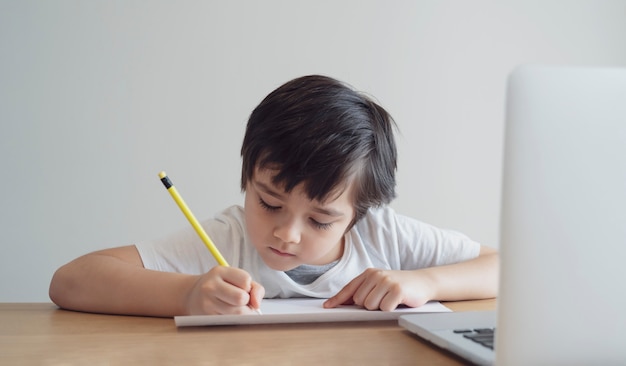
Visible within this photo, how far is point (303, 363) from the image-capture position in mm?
604

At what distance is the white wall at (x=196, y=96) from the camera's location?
2.15m

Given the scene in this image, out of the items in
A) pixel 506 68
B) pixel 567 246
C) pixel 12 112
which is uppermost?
pixel 506 68

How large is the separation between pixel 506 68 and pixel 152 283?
1832mm

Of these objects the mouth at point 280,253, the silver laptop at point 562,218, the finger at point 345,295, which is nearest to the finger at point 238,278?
the finger at point 345,295

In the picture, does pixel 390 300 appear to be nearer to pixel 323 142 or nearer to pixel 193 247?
pixel 323 142

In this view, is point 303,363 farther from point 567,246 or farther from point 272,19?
point 272,19

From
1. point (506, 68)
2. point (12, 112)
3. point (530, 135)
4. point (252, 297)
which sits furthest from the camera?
point (506, 68)

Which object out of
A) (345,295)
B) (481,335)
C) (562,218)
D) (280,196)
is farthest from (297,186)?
(562,218)

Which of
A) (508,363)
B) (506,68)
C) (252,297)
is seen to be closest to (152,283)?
(252,297)

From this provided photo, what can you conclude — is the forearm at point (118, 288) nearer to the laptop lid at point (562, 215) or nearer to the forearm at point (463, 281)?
the forearm at point (463, 281)

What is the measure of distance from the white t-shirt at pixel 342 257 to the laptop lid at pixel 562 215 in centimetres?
73

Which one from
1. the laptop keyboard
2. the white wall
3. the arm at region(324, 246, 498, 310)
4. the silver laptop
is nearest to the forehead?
the arm at region(324, 246, 498, 310)

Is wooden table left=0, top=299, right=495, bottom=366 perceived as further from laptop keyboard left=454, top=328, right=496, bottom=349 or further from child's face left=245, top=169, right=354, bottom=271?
child's face left=245, top=169, right=354, bottom=271

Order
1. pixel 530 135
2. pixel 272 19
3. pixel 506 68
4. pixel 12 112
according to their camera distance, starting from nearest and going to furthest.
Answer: pixel 530 135
pixel 12 112
pixel 272 19
pixel 506 68
